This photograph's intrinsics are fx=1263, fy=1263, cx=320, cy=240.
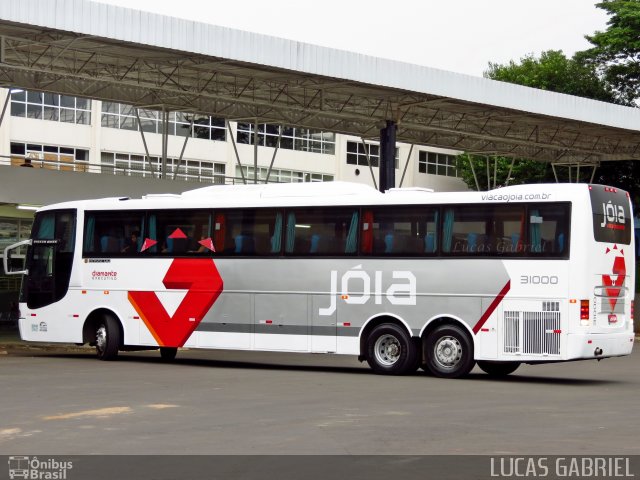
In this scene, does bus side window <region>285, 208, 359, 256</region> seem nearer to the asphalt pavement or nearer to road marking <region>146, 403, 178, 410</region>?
the asphalt pavement

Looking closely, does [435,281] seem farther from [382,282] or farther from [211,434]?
[211,434]

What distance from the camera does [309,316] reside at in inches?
866

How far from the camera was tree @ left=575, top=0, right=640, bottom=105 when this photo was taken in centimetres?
5419

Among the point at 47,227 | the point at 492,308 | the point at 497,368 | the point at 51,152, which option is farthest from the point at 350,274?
the point at 51,152

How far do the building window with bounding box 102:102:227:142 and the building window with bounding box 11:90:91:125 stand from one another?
1.11m

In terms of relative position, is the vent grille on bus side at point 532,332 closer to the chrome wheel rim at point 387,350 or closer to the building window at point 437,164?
the chrome wheel rim at point 387,350

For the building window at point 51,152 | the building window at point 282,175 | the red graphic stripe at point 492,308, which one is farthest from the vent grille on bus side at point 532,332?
the building window at point 282,175

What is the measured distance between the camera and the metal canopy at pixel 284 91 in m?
29.9

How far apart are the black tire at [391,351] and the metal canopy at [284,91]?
11.0m

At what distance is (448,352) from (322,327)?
2432 mm

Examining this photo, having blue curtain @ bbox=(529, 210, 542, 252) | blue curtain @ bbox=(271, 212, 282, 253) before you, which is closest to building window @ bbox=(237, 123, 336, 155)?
blue curtain @ bbox=(271, 212, 282, 253)

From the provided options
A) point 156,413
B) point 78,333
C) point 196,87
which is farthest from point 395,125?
point 156,413

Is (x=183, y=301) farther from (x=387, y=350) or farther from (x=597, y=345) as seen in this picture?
(x=597, y=345)

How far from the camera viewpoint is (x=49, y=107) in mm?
56531
